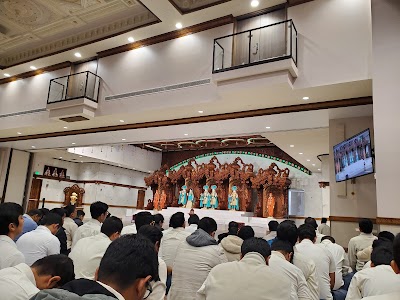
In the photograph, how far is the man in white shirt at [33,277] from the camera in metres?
1.49

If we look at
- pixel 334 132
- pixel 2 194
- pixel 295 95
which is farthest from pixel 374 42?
pixel 2 194

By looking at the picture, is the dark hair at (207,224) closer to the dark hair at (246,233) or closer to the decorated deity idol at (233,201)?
the dark hair at (246,233)

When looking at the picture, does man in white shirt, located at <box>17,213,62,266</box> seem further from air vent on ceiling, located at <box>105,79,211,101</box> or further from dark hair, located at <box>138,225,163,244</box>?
air vent on ceiling, located at <box>105,79,211,101</box>

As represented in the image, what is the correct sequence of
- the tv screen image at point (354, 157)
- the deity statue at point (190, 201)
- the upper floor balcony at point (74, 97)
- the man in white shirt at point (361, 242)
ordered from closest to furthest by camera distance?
the man in white shirt at point (361, 242), the tv screen image at point (354, 157), the upper floor balcony at point (74, 97), the deity statue at point (190, 201)

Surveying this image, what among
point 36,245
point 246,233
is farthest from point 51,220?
point 246,233

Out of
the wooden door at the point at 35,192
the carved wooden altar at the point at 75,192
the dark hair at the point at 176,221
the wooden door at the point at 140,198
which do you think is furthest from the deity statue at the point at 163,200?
the dark hair at the point at 176,221

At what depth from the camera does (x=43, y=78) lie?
1027 cm

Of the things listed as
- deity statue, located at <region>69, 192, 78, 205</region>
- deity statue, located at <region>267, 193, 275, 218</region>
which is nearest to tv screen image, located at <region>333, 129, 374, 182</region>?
deity statue, located at <region>267, 193, 275, 218</region>

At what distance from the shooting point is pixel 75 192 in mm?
17219

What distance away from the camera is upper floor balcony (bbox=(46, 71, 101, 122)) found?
27.4ft

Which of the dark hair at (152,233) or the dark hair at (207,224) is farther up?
the dark hair at (207,224)

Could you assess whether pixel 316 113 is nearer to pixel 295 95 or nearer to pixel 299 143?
pixel 295 95

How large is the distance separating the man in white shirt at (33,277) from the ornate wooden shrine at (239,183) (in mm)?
12174

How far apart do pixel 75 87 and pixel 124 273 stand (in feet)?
29.0
